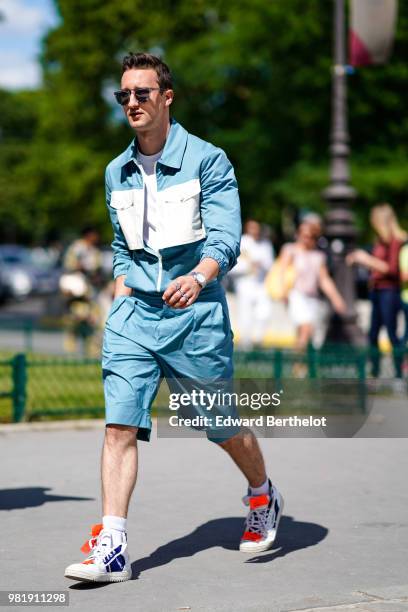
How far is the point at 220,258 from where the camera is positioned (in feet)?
16.3

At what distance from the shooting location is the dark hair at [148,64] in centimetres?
512

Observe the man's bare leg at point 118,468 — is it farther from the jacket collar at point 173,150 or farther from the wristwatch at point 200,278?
the jacket collar at point 173,150

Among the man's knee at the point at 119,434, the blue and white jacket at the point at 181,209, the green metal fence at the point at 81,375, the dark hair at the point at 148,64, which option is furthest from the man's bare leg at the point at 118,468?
the green metal fence at the point at 81,375

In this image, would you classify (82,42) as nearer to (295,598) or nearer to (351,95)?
(351,95)

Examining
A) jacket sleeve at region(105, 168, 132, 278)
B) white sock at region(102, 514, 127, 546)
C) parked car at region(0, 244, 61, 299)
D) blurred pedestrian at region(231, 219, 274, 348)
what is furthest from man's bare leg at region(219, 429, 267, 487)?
parked car at region(0, 244, 61, 299)

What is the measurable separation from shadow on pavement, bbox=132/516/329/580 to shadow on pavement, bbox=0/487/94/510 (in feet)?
3.11

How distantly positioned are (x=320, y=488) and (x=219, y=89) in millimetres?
37599

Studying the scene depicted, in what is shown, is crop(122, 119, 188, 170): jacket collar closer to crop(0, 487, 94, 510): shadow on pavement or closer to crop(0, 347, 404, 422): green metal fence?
crop(0, 487, 94, 510): shadow on pavement

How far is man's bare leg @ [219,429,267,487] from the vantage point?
5285 mm

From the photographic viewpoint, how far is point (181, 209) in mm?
5113

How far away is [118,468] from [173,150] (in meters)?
1.32

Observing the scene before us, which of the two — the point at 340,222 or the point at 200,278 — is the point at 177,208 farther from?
the point at 340,222

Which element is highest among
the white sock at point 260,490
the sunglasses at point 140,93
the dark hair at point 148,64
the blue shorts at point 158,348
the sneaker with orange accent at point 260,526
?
the dark hair at point 148,64

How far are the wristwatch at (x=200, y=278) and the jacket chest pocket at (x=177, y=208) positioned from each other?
32 cm
